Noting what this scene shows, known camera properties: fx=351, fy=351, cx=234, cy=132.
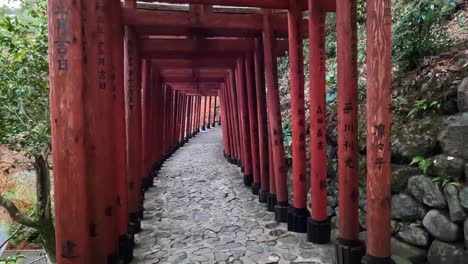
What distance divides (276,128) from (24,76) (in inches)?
206

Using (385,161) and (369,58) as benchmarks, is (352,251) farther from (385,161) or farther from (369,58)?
(369,58)

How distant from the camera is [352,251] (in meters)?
4.01

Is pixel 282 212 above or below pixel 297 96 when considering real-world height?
below

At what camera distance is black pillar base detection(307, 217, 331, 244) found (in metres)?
5.06

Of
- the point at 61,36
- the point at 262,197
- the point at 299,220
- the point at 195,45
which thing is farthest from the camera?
the point at 262,197

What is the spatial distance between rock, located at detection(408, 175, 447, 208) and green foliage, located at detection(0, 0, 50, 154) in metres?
6.91

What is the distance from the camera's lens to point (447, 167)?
3688 mm

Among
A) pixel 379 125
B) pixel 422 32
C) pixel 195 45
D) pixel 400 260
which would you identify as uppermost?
pixel 195 45

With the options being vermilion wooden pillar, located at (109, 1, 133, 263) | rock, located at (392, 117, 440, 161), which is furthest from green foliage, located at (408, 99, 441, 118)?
vermilion wooden pillar, located at (109, 1, 133, 263)

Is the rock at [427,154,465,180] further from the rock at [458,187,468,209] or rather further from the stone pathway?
the stone pathway

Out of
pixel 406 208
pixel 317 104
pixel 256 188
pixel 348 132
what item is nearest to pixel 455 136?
pixel 406 208

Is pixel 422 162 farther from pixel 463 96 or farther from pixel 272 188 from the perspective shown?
pixel 272 188

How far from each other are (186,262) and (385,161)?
289 centimetres

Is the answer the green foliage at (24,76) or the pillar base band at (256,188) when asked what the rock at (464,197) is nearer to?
the pillar base band at (256,188)
